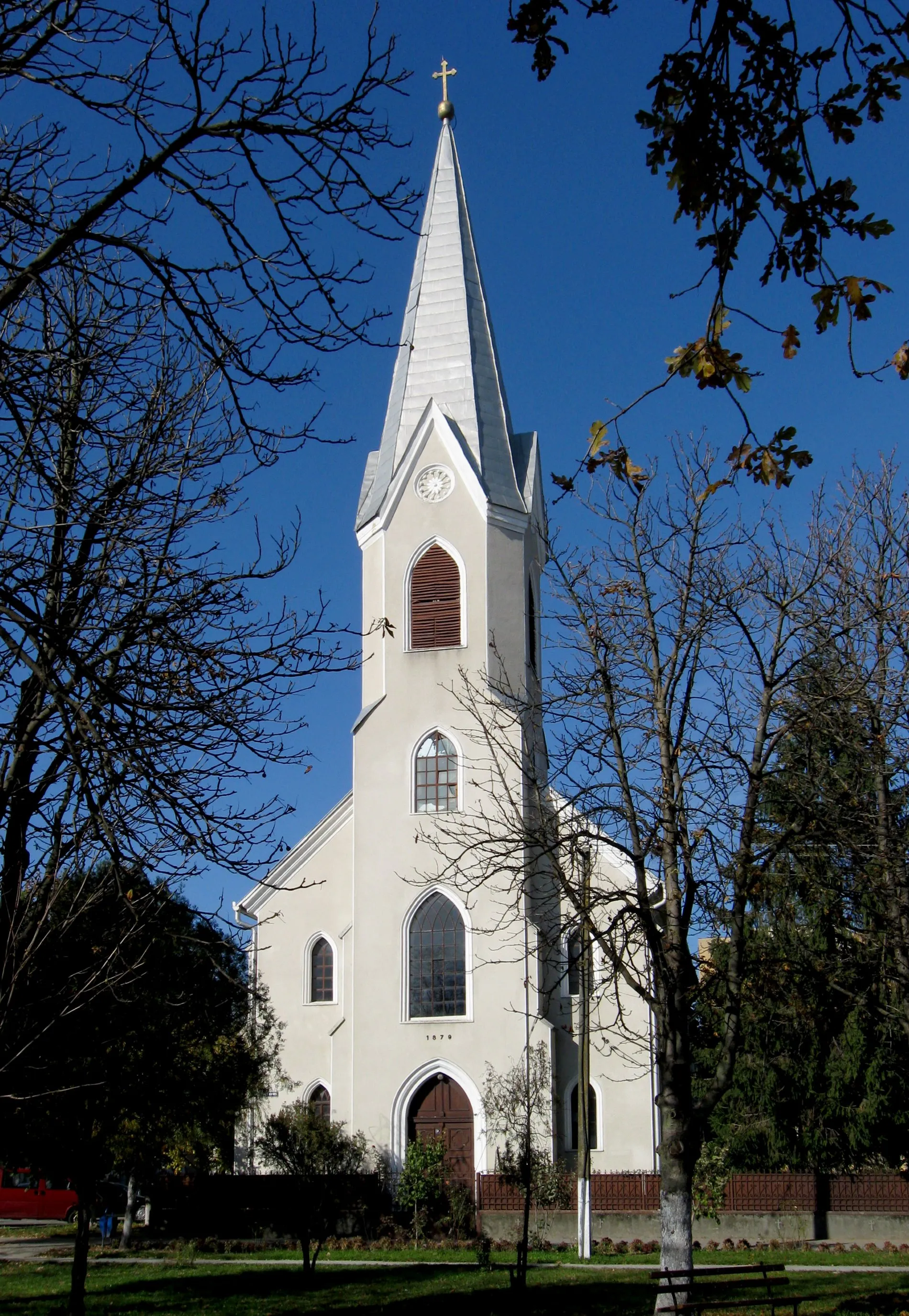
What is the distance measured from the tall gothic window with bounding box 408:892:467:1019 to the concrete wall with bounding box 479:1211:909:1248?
5.67 metres

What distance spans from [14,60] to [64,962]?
667cm

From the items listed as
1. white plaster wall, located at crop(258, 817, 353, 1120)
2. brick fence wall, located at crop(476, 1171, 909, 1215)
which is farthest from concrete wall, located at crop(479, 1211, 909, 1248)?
white plaster wall, located at crop(258, 817, 353, 1120)

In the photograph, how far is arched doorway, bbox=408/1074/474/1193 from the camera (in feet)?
90.8

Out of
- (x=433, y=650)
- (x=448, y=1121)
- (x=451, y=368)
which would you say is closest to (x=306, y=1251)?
(x=448, y=1121)

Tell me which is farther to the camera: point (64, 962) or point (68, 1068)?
point (68, 1068)

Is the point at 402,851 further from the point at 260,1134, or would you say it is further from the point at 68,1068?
the point at 68,1068

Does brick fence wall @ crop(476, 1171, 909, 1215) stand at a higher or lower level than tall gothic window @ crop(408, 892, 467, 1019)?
lower

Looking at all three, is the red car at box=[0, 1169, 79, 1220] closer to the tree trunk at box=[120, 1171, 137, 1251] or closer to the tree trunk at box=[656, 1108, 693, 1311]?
the tree trunk at box=[120, 1171, 137, 1251]

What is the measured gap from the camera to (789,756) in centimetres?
1435

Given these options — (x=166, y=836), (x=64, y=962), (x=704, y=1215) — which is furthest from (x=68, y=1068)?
Result: (x=704, y=1215)

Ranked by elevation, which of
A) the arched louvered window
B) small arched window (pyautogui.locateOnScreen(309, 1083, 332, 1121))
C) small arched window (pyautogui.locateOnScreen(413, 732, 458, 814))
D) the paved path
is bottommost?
the paved path

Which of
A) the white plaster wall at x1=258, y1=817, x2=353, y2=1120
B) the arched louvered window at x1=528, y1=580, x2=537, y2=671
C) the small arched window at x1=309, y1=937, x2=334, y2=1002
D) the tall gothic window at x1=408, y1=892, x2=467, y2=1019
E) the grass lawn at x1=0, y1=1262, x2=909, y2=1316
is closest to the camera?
the grass lawn at x1=0, y1=1262, x2=909, y2=1316

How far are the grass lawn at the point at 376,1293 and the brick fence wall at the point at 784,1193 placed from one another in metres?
4.63

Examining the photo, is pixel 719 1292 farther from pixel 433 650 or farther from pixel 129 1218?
pixel 433 650
